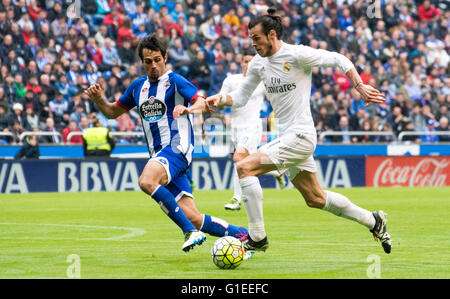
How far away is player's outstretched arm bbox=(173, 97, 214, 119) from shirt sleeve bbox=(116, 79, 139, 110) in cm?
98

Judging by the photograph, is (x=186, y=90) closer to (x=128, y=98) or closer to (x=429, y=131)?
(x=128, y=98)

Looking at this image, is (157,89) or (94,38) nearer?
(157,89)

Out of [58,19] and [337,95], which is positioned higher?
[58,19]

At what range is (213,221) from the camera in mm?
8391

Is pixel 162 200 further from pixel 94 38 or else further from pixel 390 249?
pixel 94 38

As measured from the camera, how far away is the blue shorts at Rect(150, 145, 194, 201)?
826cm

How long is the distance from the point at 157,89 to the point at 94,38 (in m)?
14.1

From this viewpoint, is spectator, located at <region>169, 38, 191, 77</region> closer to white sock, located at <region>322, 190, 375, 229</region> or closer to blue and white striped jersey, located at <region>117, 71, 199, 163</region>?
blue and white striped jersey, located at <region>117, 71, 199, 163</region>

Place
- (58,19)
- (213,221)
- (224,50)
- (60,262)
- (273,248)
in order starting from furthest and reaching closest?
(224,50) < (58,19) < (273,248) < (213,221) < (60,262)

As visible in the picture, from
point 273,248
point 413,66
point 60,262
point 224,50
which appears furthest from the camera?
point 413,66

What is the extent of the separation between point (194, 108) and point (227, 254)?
151cm

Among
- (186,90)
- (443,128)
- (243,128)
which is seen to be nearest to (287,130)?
(186,90)

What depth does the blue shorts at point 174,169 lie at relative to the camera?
8.26 m

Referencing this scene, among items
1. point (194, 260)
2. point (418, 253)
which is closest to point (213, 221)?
point (194, 260)
